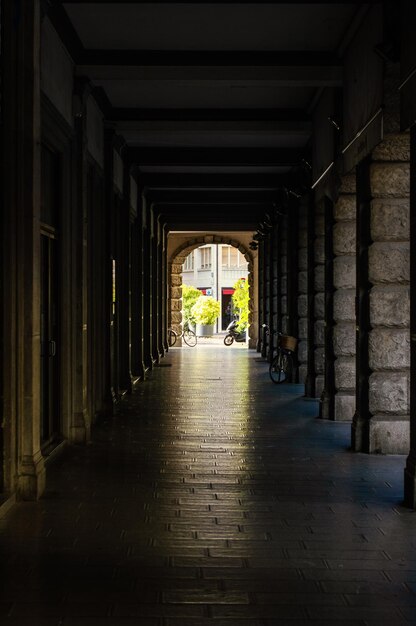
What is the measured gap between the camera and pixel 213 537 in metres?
4.86

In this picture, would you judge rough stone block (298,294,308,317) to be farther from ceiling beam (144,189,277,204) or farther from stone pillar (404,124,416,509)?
stone pillar (404,124,416,509)

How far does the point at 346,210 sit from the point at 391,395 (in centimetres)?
289

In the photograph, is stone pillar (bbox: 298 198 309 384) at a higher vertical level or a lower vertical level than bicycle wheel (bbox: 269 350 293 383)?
higher

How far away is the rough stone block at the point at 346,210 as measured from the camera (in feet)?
32.3

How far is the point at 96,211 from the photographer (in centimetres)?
999

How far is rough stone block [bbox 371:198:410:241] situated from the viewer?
7.64 m

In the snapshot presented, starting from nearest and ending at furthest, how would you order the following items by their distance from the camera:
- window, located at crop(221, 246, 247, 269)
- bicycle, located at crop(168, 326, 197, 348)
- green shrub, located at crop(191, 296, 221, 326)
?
bicycle, located at crop(168, 326, 197, 348) < green shrub, located at crop(191, 296, 221, 326) < window, located at crop(221, 246, 247, 269)

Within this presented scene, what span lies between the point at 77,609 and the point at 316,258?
8.70 metres

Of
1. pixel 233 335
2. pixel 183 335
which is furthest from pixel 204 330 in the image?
pixel 183 335

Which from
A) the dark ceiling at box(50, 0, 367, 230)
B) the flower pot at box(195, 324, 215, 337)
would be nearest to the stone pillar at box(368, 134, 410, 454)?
the dark ceiling at box(50, 0, 367, 230)

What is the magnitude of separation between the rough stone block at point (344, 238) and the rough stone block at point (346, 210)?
6 cm

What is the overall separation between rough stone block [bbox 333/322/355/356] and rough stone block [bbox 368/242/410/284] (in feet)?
7.16

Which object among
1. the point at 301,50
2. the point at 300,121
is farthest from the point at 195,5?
the point at 300,121

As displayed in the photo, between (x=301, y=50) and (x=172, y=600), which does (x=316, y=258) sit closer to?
(x=301, y=50)
